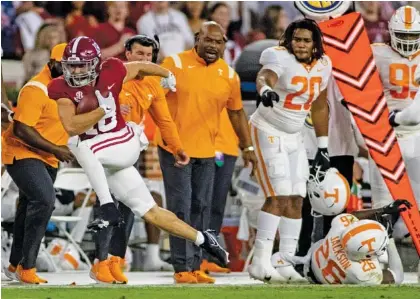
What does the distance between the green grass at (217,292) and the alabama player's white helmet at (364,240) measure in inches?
13.3

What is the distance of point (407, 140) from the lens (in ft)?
42.1

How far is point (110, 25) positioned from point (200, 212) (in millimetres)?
5970

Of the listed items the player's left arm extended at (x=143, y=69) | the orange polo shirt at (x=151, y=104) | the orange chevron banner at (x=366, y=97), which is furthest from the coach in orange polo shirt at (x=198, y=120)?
the orange chevron banner at (x=366, y=97)

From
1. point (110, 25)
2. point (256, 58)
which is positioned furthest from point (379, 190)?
point (110, 25)

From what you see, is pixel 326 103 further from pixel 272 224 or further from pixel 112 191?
pixel 112 191

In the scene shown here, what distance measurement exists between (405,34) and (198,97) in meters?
1.72

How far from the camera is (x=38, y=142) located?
12.3 meters

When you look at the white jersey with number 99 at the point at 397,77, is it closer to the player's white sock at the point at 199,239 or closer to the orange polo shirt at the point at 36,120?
the player's white sock at the point at 199,239

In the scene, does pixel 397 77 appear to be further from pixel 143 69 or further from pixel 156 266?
pixel 156 266

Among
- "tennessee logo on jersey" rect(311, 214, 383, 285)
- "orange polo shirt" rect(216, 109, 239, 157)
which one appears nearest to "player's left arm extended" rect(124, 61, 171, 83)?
"tennessee logo on jersey" rect(311, 214, 383, 285)

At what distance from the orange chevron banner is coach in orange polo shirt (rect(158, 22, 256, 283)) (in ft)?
3.04

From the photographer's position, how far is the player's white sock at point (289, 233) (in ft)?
41.4

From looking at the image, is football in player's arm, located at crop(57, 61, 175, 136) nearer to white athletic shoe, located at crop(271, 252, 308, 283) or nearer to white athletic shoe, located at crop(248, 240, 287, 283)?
white athletic shoe, located at crop(248, 240, 287, 283)

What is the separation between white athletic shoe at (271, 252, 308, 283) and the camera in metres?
12.5
